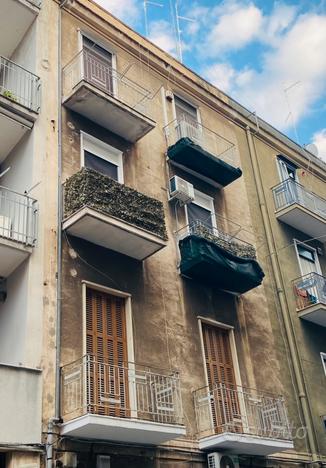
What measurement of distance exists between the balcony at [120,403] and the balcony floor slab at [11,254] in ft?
8.33

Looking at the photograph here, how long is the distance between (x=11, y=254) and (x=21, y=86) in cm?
482

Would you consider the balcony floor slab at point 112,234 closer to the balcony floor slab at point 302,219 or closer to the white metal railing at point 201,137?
the white metal railing at point 201,137

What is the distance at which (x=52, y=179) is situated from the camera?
13695 mm

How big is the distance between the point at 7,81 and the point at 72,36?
2.51m

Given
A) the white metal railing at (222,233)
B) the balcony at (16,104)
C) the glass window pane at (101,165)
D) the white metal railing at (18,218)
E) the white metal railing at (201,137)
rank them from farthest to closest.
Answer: the white metal railing at (201,137) → the white metal railing at (222,233) → the glass window pane at (101,165) → the balcony at (16,104) → the white metal railing at (18,218)

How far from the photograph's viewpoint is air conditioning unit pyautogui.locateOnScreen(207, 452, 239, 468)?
42.1ft

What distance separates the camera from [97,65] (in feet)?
55.5

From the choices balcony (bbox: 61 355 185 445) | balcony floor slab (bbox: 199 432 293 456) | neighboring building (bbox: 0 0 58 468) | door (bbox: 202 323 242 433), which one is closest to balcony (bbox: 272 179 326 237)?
door (bbox: 202 323 242 433)

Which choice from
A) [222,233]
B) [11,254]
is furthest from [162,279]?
[11,254]

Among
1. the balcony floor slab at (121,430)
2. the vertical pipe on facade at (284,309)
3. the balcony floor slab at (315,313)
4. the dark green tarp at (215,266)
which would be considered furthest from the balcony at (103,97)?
the balcony floor slab at (121,430)

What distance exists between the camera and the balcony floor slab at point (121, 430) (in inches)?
418

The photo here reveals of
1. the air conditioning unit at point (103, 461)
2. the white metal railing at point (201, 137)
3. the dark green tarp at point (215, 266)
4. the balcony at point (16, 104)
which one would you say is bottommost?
the air conditioning unit at point (103, 461)

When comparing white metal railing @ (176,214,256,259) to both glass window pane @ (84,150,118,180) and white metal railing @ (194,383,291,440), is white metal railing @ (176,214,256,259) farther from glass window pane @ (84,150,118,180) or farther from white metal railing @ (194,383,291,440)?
white metal railing @ (194,383,291,440)

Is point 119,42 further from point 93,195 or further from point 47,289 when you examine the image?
point 47,289
